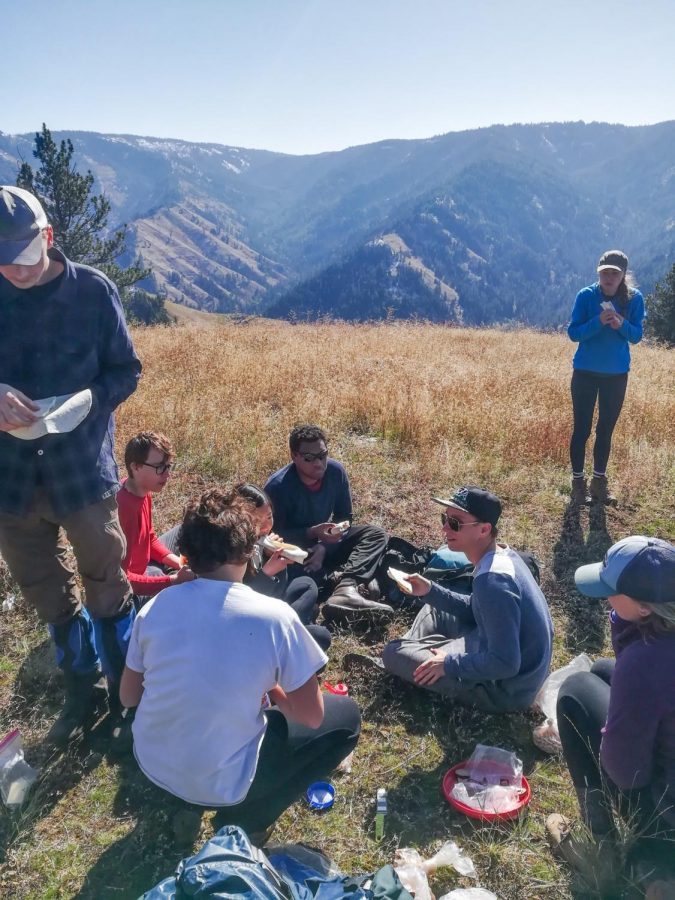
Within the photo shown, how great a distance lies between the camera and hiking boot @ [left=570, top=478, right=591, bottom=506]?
5305 millimetres

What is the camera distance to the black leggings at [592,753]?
6.46 feet

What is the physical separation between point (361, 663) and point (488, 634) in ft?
3.32

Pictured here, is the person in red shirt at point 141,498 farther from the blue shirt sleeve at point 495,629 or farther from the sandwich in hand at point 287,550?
the blue shirt sleeve at point 495,629

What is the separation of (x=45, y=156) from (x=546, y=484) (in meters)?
19.6

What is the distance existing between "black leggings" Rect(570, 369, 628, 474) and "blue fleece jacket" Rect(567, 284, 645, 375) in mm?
102

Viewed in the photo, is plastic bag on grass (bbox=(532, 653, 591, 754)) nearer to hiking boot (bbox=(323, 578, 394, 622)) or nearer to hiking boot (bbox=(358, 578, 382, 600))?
hiking boot (bbox=(323, 578, 394, 622))

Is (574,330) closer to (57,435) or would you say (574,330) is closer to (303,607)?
(303,607)

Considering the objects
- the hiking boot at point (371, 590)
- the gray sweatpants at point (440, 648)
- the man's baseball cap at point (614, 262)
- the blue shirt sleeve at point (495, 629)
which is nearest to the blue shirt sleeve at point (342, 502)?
the hiking boot at point (371, 590)

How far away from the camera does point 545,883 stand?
6.87 ft

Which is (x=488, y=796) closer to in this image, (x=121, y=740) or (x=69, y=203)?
(x=121, y=740)

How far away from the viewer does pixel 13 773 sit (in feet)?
8.03

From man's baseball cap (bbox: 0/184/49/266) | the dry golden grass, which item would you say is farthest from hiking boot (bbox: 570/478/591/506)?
man's baseball cap (bbox: 0/184/49/266)

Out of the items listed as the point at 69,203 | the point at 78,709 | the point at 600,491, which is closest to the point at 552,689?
the point at 78,709

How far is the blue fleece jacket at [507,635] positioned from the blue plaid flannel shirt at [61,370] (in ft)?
6.06
